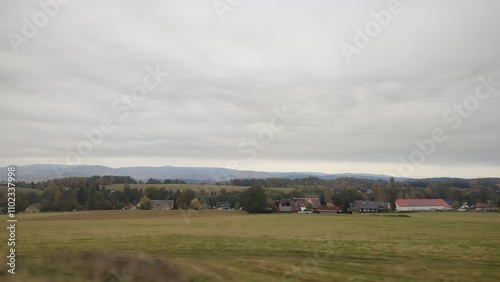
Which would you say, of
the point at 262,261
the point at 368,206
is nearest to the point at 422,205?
the point at 368,206

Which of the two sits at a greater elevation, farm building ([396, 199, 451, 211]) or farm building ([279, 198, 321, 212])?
farm building ([279, 198, 321, 212])

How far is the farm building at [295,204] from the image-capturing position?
305 ft

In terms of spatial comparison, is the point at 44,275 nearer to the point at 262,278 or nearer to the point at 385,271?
the point at 262,278

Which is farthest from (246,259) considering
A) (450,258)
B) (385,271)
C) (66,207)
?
(66,207)

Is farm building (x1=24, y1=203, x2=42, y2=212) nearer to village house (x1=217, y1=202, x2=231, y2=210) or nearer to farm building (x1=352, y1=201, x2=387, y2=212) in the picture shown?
village house (x1=217, y1=202, x2=231, y2=210)

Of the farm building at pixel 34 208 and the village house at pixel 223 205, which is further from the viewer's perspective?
the village house at pixel 223 205

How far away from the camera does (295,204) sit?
101125 millimetres

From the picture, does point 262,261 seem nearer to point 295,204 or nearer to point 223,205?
point 295,204

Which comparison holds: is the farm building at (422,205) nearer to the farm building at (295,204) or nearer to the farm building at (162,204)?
the farm building at (295,204)

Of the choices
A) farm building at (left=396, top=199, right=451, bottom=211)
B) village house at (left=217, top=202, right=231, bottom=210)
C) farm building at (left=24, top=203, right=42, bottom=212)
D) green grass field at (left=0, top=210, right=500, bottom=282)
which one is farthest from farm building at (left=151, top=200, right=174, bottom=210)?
green grass field at (left=0, top=210, right=500, bottom=282)

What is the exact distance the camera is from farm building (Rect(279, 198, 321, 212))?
305ft

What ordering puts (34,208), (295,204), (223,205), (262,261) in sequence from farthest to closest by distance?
(223,205), (295,204), (34,208), (262,261)

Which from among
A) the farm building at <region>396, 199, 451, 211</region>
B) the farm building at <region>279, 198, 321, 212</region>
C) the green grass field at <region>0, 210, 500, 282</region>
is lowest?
the farm building at <region>396, 199, 451, 211</region>

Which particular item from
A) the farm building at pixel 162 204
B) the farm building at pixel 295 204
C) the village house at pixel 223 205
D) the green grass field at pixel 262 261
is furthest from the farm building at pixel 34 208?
the farm building at pixel 295 204
